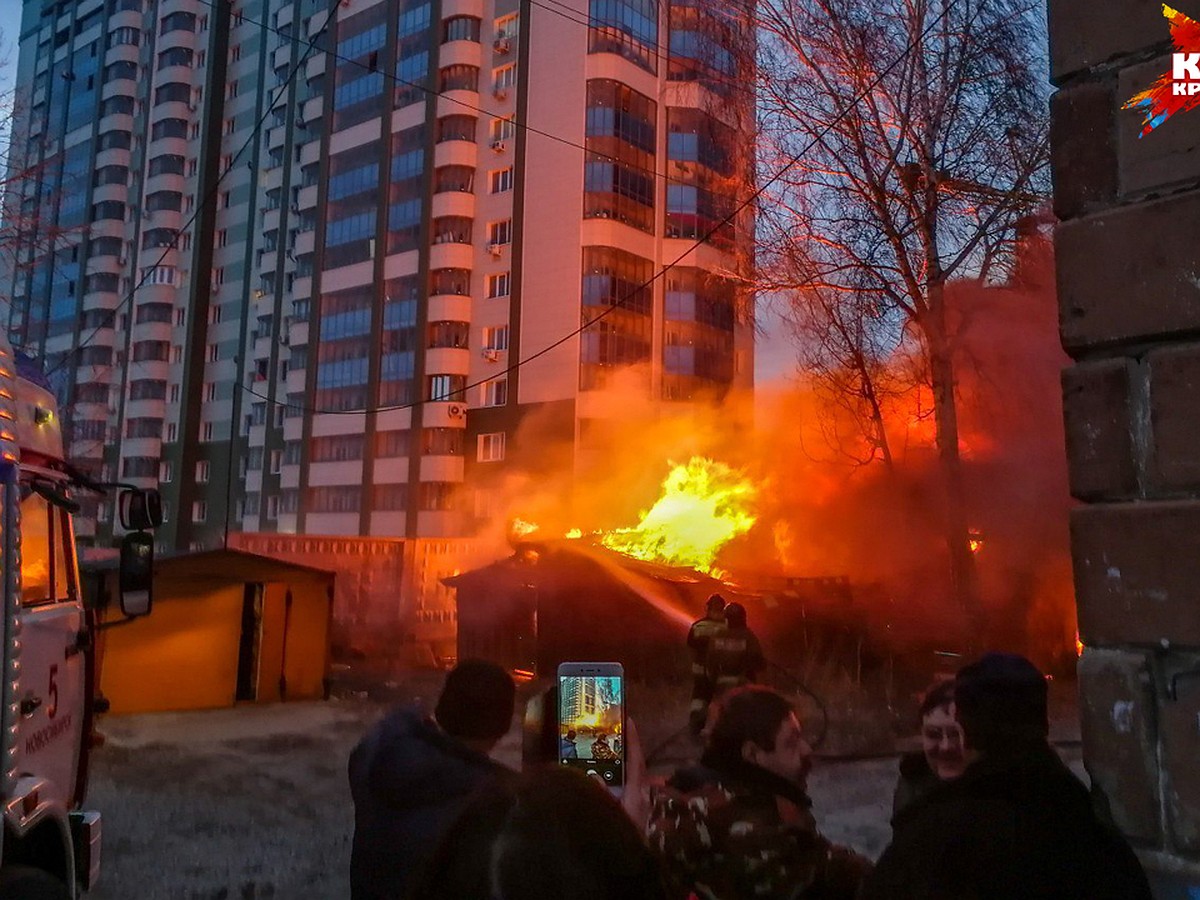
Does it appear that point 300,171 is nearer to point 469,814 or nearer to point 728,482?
point 728,482

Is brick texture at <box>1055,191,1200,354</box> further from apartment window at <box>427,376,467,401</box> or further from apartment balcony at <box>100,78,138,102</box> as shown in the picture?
apartment balcony at <box>100,78,138,102</box>

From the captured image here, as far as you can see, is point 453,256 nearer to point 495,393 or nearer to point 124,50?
point 495,393

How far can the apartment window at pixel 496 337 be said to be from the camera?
35125 mm

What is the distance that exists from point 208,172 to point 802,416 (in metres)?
37.5

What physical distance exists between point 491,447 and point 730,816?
3260cm

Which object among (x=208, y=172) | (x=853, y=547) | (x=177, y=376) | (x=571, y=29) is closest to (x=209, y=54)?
(x=208, y=172)

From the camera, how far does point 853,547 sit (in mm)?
19641

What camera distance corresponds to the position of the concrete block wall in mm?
1651

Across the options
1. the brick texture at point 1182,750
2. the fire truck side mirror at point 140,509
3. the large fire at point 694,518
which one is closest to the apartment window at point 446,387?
the large fire at point 694,518

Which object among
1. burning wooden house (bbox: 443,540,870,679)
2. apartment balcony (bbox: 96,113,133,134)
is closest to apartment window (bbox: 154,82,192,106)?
apartment balcony (bbox: 96,113,133,134)

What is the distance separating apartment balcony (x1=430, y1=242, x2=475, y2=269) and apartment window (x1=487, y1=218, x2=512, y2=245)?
910 millimetres

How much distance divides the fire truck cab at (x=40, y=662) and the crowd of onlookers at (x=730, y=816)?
1.08 meters

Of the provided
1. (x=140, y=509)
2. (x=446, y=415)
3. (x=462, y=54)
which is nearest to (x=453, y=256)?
(x=446, y=415)

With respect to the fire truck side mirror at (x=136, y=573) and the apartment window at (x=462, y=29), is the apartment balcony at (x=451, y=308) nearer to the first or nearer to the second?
the apartment window at (x=462, y=29)
